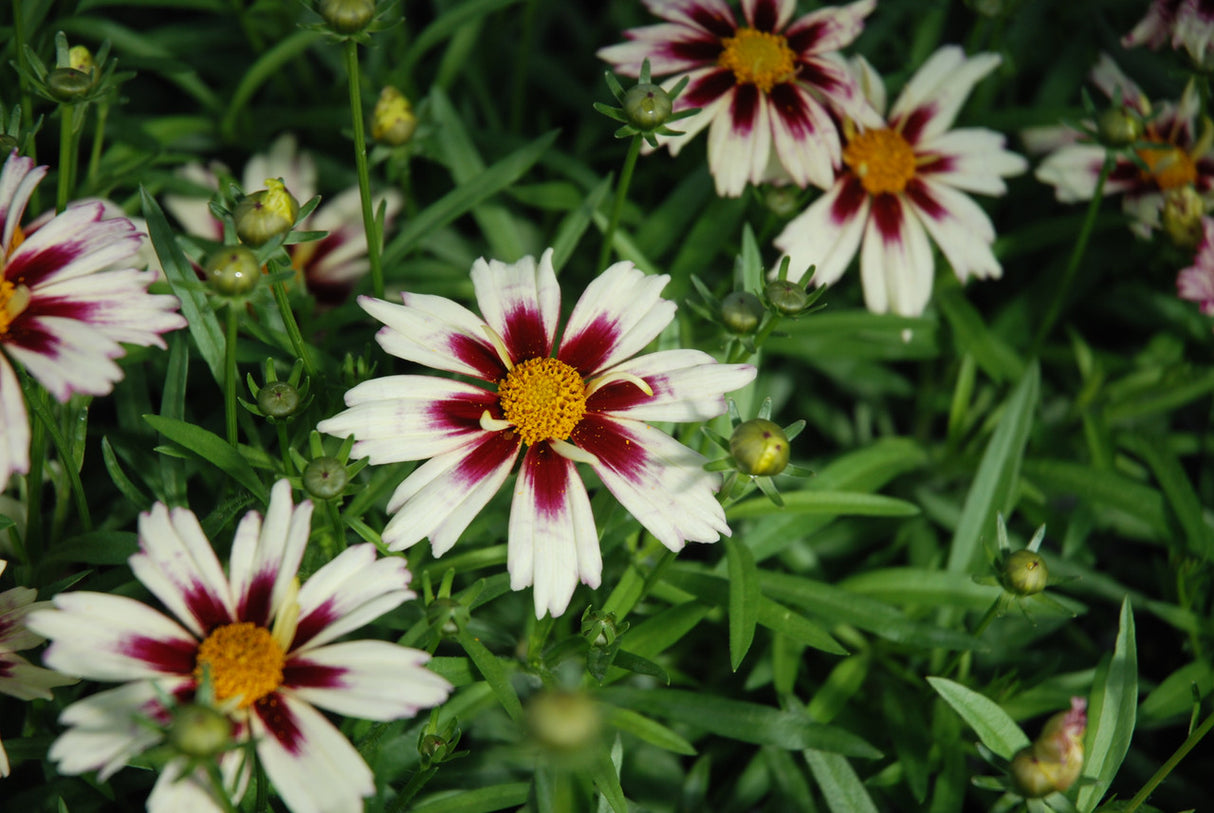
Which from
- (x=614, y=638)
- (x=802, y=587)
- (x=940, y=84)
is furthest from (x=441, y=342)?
(x=940, y=84)

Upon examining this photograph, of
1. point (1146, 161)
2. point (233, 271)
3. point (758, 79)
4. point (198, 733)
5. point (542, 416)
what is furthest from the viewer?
point (1146, 161)

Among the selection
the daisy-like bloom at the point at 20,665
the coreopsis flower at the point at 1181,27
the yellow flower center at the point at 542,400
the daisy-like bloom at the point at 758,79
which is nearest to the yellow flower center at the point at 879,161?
the daisy-like bloom at the point at 758,79

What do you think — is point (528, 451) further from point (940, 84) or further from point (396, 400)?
point (940, 84)

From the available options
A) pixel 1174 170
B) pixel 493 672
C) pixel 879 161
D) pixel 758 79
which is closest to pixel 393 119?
pixel 758 79

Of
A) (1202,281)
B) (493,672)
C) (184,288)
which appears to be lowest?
(493,672)

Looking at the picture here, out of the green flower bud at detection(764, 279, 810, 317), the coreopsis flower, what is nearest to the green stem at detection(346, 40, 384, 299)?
the green flower bud at detection(764, 279, 810, 317)

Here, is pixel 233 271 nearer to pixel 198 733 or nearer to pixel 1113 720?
pixel 198 733
